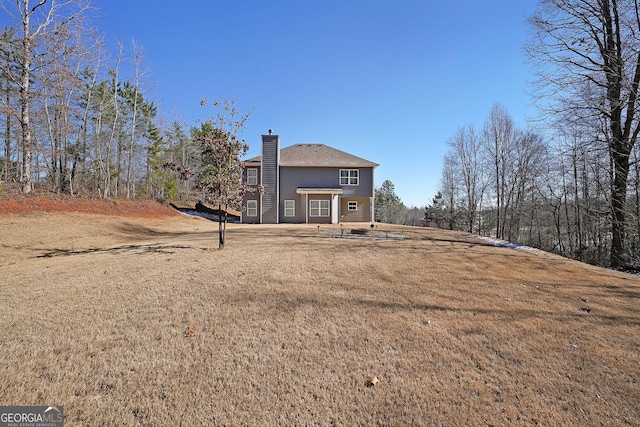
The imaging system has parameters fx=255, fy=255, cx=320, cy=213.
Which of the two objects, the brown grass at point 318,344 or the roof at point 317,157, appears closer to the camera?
the brown grass at point 318,344

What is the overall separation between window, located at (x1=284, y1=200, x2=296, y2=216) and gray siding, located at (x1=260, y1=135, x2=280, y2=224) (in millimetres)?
853

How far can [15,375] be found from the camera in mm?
2711

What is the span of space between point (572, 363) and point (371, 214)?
20060 mm

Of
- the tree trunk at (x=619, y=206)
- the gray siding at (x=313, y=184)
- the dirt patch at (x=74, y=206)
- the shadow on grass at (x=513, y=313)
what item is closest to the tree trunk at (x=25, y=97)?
the dirt patch at (x=74, y=206)

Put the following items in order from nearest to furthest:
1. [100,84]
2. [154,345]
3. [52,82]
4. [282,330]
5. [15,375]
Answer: [15,375] < [154,345] < [282,330] < [52,82] < [100,84]

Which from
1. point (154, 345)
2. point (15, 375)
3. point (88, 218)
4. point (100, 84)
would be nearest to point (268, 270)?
point (154, 345)

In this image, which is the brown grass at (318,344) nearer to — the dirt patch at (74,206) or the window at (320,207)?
the dirt patch at (74,206)

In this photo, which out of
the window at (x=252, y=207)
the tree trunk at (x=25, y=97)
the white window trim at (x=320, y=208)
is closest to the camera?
the tree trunk at (x=25, y=97)

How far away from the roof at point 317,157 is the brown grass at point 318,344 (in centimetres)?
1648

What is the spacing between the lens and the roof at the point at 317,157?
22281 mm

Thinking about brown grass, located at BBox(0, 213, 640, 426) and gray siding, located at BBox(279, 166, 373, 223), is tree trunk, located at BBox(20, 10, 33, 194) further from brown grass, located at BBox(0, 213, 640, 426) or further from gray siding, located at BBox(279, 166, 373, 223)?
gray siding, located at BBox(279, 166, 373, 223)

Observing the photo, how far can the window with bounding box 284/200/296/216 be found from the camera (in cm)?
2223

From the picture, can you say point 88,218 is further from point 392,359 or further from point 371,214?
point 371,214

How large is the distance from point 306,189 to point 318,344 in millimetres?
18573
